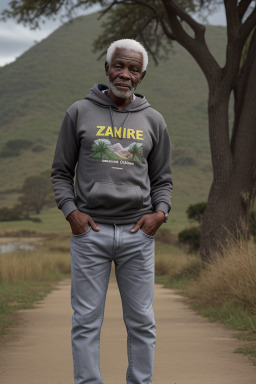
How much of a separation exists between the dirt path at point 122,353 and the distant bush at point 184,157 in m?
74.6

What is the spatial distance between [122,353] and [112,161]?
3.20m

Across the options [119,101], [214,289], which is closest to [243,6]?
[214,289]

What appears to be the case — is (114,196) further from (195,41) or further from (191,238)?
(191,238)

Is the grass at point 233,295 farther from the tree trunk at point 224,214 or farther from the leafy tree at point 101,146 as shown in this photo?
A: the leafy tree at point 101,146

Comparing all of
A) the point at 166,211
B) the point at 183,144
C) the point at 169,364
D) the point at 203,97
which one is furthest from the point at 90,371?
the point at 203,97

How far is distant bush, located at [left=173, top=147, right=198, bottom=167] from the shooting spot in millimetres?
85750

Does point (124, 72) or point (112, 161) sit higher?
point (124, 72)

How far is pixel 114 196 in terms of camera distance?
4434 millimetres

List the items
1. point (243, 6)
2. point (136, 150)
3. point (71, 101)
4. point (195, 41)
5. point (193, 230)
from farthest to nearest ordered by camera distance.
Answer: point (71, 101) < point (193, 230) < point (243, 6) < point (195, 41) < point (136, 150)

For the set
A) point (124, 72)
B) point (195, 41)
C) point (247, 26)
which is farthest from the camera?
point (195, 41)

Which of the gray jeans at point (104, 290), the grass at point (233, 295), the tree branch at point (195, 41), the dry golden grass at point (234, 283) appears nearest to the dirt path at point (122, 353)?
the grass at point (233, 295)

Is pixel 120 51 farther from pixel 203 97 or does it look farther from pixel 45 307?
pixel 203 97

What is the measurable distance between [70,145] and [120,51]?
622 millimetres

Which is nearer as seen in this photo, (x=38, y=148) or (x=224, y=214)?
(x=224, y=214)
